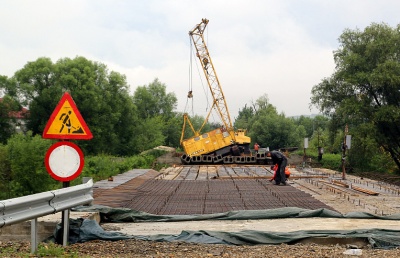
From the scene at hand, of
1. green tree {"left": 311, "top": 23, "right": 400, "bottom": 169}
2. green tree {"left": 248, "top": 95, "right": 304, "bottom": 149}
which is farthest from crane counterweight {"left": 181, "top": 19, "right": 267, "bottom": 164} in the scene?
green tree {"left": 248, "top": 95, "right": 304, "bottom": 149}

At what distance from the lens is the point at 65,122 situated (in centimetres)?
669

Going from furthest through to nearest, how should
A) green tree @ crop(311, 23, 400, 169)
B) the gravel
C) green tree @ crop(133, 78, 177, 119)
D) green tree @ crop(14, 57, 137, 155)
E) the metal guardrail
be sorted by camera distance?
1. green tree @ crop(133, 78, 177, 119)
2. green tree @ crop(14, 57, 137, 155)
3. green tree @ crop(311, 23, 400, 169)
4. the gravel
5. the metal guardrail

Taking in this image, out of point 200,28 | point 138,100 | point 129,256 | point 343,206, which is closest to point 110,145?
point 200,28

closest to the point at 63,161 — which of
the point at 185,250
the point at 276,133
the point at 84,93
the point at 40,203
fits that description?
the point at 40,203

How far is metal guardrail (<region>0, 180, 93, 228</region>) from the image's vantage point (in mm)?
5094

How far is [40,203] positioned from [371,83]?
3249 cm

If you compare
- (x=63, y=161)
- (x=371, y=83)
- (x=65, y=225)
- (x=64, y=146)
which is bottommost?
(x=65, y=225)

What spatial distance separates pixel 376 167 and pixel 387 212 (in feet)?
103

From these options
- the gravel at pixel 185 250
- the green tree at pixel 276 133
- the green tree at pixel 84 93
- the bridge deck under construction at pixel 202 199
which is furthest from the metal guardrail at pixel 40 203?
the green tree at pixel 276 133

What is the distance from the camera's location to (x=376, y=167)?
1577 inches

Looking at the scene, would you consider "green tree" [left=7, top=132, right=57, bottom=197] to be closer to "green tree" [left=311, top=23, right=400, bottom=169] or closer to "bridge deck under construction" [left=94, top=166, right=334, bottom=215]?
"bridge deck under construction" [left=94, top=166, right=334, bottom=215]

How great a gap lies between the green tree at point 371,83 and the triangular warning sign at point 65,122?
99.2ft

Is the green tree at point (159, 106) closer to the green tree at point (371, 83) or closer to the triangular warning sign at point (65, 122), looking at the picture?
the green tree at point (371, 83)

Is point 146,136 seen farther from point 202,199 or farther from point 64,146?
point 64,146
